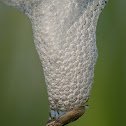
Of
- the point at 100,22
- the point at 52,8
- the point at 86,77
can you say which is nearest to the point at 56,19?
the point at 52,8

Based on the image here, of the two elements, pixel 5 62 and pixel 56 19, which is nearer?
pixel 56 19

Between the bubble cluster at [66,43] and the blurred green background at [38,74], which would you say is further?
the blurred green background at [38,74]

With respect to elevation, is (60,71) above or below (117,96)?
above

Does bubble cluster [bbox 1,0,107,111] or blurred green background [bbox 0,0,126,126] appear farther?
blurred green background [bbox 0,0,126,126]

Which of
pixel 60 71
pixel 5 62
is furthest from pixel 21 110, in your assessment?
pixel 60 71

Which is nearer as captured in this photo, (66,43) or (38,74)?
(66,43)

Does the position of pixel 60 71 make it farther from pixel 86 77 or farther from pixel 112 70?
pixel 112 70

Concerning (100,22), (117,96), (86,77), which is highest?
(100,22)
